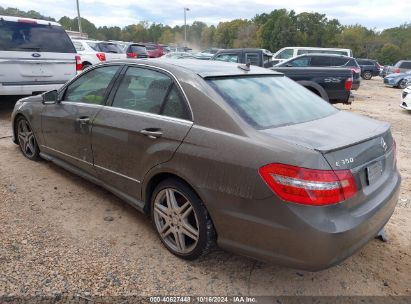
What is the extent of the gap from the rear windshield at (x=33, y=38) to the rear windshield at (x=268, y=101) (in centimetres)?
519

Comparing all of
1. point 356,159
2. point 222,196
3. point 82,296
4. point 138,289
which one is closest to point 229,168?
point 222,196

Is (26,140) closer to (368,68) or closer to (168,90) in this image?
(168,90)

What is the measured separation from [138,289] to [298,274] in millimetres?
1202

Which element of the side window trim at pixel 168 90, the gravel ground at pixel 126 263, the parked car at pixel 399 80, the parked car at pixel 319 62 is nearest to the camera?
the gravel ground at pixel 126 263

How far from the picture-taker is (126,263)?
2.86 metres

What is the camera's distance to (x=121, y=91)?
11.4ft

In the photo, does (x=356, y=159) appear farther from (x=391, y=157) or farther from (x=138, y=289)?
(x=138, y=289)

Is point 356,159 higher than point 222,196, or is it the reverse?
point 356,159

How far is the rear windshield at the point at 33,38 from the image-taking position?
21.4ft

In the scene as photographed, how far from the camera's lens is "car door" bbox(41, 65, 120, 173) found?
3.67m

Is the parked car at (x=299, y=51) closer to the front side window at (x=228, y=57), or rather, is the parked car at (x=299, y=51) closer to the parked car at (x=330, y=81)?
the front side window at (x=228, y=57)

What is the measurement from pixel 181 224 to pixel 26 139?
3224mm

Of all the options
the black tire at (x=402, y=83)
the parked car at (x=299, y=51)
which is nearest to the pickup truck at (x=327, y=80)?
the parked car at (x=299, y=51)

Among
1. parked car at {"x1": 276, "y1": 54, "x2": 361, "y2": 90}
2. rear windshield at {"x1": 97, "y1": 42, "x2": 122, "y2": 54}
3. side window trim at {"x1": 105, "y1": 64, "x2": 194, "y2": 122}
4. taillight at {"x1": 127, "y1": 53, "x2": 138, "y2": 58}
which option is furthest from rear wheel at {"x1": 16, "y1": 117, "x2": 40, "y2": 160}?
taillight at {"x1": 127, "y1": 53, "x2": 138, "y2": 58}
